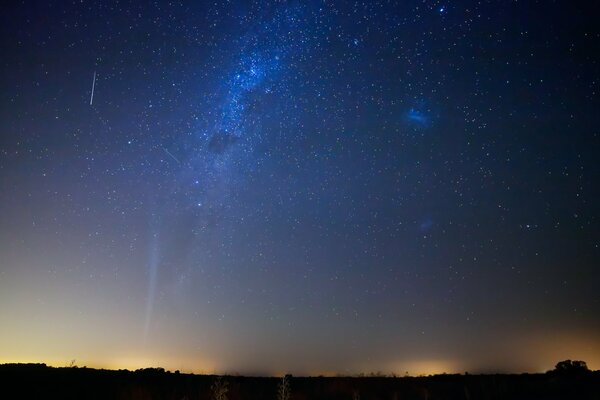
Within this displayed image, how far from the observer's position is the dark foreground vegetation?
60.3ft

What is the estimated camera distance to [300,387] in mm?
23703

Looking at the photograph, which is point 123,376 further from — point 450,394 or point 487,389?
point 487,389

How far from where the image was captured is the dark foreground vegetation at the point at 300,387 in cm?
1839

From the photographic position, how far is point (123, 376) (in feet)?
72.9

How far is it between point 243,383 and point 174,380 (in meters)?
4.04

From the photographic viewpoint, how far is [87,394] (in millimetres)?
19141

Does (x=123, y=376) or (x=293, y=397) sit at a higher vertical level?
(x=123, y=376)

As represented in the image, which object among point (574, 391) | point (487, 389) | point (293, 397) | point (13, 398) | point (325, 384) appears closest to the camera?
point (13, 398)

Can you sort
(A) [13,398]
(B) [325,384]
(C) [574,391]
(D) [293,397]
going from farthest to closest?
(B) [325,384]
(D) [293,397]
(C) [574,391]
(A) [13,398]

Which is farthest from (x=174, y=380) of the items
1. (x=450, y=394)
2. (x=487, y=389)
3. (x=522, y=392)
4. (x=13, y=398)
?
(x=522, y=392)

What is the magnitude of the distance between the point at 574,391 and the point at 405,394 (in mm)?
7320

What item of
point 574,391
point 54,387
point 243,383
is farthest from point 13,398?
point 574,391

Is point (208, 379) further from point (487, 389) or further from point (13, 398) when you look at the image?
point (487, 389)

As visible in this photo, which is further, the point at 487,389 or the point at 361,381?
the point at 361,381
